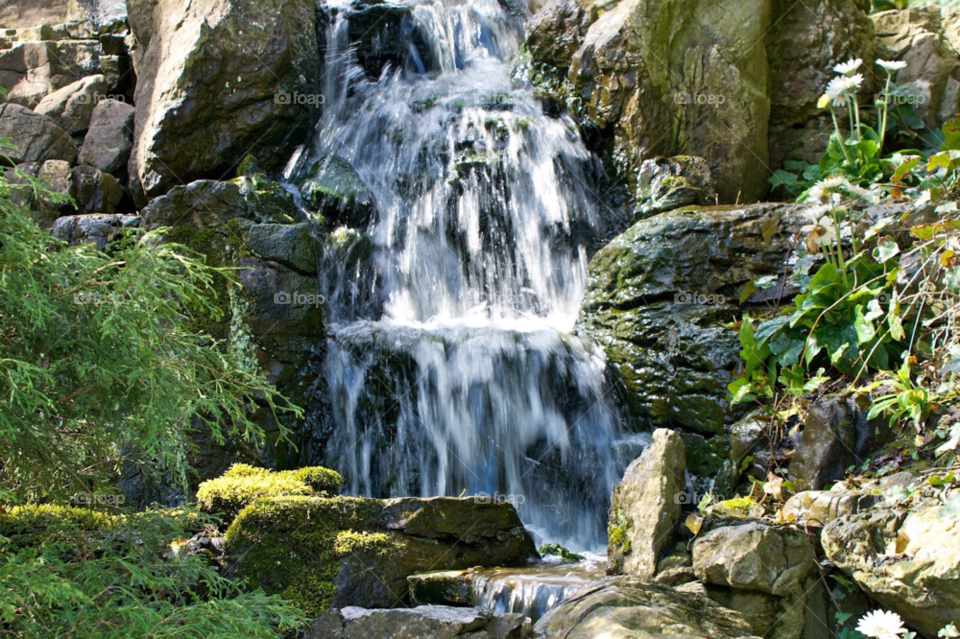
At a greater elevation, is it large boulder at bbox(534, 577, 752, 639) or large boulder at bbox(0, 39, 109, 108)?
large boulder at bbox(0, 39, 109, 108)

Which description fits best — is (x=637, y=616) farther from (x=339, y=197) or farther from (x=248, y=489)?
(x=339, y=197)

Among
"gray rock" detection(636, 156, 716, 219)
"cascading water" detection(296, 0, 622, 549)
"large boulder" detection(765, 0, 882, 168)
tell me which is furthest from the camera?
"large boulder" detection(765, 0, 882, 168)

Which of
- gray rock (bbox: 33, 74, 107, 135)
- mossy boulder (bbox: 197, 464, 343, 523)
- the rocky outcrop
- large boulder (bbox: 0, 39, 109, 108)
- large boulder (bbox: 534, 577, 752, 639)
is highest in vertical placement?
large boulder (bbox: 0, 39, 109, 108)

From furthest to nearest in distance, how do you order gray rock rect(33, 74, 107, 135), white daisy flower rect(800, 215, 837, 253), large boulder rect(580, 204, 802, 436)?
gray rock rect(33, 74, 107, 135), large boulder rect(580, 204, 802, 436), white daisy flower rect(800, 215, 837, 253)

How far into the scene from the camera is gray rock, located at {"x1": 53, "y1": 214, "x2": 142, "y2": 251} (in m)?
7.46

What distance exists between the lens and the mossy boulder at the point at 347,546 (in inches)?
173

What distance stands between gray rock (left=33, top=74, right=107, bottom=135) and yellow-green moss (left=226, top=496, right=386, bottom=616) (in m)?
7.75

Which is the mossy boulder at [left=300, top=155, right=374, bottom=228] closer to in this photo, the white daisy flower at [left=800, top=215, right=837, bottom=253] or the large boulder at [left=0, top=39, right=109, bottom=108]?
the large boulder at [left=0, top=39, right=109, bottom=108]

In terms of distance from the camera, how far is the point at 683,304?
6750 mm

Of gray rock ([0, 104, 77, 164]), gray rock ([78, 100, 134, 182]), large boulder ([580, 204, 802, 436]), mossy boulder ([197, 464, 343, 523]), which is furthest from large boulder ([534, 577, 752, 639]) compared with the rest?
gray rock ([0, 104, 77, 164])

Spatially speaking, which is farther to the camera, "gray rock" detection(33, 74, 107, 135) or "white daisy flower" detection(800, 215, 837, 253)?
"gray rock" detection(33, 74, 107, 135)

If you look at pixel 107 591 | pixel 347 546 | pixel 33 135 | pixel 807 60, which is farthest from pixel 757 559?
pixel 33 135

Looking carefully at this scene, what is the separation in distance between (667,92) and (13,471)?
8.23m

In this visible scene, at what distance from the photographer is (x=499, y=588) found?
4250mm
